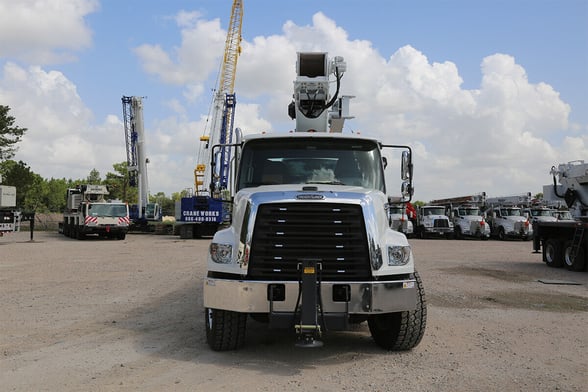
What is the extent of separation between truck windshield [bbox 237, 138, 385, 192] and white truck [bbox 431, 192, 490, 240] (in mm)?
31740

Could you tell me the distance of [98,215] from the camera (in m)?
32.0

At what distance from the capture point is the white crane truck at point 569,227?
1670 centimetres

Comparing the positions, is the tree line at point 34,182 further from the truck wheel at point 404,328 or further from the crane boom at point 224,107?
the truck wheel at point 404,328

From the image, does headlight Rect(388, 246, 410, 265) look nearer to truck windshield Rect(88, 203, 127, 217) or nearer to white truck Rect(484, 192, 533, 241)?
truck windshield Rect(88, 203, 127, 217)

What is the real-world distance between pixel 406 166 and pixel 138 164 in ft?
114

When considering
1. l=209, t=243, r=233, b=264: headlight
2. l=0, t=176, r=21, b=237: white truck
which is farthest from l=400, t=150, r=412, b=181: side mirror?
l=0, t=176, r=21, b=237: white truck

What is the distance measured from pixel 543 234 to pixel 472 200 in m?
23.4

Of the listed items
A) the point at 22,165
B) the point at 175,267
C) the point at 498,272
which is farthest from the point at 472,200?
the point at 22,165

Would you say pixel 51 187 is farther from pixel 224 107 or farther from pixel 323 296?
pixel 323 296

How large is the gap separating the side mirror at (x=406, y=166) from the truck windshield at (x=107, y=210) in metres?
27.3

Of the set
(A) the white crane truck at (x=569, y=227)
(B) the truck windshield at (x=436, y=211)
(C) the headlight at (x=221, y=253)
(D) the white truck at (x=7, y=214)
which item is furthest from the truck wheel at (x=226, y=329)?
(B) the truck windshield at (x=436, y=211)


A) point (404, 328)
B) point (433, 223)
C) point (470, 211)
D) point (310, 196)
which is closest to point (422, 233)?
point (433, 223)

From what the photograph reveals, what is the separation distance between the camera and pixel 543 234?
1906 centimetres

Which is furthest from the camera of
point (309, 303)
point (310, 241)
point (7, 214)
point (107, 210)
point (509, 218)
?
point (509, 218)
